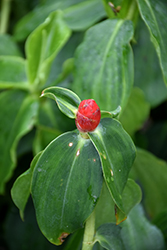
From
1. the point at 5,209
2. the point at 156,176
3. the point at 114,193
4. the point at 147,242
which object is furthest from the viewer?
the point at 5,209

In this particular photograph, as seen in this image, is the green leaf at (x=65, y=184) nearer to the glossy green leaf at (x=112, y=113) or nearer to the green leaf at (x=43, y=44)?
the glossy green leaf at (x=112, y=113)

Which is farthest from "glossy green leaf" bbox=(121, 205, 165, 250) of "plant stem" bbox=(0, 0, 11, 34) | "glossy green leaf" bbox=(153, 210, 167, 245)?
"plant stem" bbox=(0, 0, 11, 34)

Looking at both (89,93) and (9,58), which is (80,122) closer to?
(89,93)

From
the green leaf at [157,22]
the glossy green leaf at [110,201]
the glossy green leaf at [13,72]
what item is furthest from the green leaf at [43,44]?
the glossy green leaf at [110,201]

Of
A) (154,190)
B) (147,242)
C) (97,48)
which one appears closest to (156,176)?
(154,190)

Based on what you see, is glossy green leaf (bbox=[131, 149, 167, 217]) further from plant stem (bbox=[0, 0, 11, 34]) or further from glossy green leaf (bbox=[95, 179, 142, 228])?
plant stem (bbox=[0, 0, 11, 34])

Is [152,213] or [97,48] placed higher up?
[97,48]
